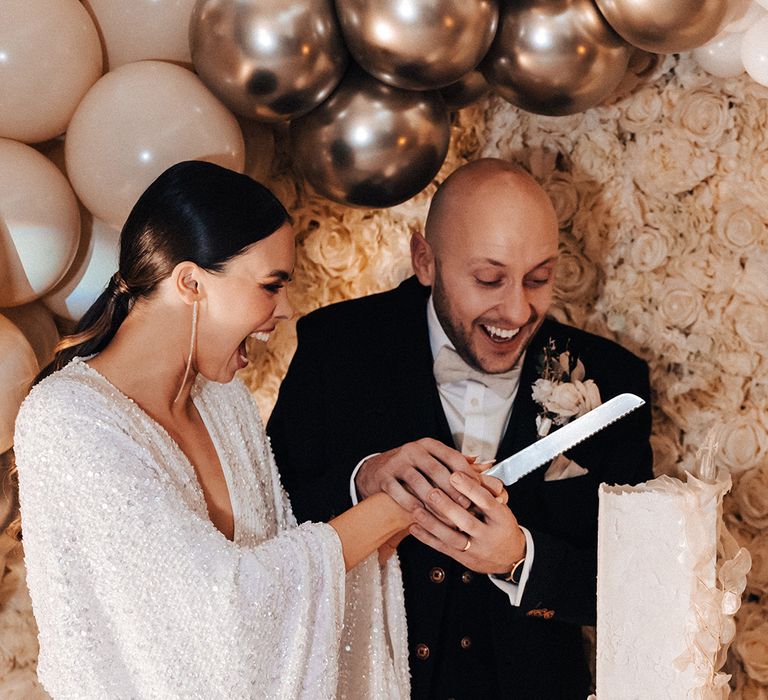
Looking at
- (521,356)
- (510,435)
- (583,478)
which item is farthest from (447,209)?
(583,478)

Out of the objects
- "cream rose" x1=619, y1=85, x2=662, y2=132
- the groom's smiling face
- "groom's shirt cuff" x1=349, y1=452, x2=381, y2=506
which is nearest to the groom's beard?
the groom's smiling face

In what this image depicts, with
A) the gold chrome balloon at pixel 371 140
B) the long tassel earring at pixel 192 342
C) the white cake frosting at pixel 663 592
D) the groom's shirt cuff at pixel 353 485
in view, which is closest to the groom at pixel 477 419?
the groom's shirt cuff at pixel 353 485

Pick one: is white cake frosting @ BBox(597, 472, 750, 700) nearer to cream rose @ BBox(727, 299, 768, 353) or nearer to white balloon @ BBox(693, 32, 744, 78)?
cream rose @ BBox(727, 299, 768, 353)

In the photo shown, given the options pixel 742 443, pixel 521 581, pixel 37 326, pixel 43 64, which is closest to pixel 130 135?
pixel 43 64

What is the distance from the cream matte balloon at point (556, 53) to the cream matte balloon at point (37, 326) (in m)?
1.12

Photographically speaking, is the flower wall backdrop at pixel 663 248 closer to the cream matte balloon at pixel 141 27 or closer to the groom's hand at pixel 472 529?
the cream matte balloon at pixel 141 27

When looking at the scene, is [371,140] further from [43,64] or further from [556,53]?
[43,64]

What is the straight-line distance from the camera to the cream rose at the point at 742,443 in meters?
2.40

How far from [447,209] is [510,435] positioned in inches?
21.0

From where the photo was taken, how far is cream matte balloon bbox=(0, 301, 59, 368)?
205 centimetres

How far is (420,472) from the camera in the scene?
194cm

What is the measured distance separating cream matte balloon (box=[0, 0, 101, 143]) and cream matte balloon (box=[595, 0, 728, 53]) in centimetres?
108

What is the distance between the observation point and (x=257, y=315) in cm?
180

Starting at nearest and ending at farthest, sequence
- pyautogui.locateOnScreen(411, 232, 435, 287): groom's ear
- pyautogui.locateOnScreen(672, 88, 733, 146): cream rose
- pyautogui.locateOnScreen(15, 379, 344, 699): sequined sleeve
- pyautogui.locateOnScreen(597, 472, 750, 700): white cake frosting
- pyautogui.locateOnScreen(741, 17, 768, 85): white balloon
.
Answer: pyautogui.locateOnScreen(597, 472, 750, 700): white cake frosting < pyautogui.locateOnScreen(15, 379, 344, 699): sequined sleeve < pyautogui.locateOnScreen(741, 17, 768, 85): white balloon < pyautogui.locateOnScreen(411, 232, 435, 287): groom's ear < pyautogui.locateOnScreen(672, 88, 733, 146): cream rose
